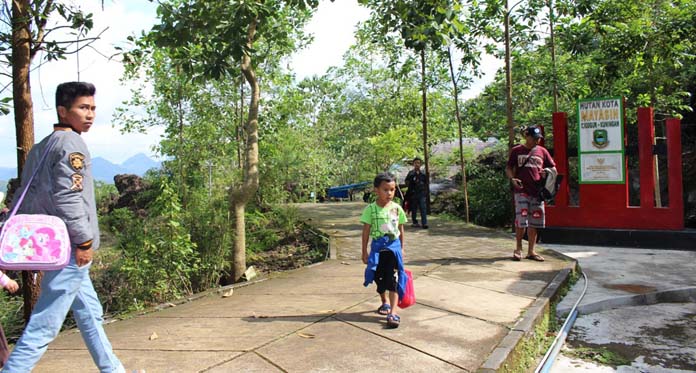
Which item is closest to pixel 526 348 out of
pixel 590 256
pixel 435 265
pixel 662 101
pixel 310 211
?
pixel 435 265

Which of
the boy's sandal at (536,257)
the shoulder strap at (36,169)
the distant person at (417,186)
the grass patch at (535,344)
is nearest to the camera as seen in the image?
the shoulder strap at (36,169)

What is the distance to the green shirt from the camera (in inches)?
180

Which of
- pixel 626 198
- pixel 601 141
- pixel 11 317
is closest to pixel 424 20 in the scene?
pixel 11 317

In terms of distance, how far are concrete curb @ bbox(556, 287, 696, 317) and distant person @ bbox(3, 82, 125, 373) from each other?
462 cm

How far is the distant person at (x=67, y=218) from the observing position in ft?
9.09

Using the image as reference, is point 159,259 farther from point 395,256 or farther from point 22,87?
point 395,256

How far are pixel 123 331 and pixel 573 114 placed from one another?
12.9 m

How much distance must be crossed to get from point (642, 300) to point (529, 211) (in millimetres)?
1924

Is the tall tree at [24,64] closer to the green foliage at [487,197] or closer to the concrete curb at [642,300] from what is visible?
the concrete curb at [642,300]

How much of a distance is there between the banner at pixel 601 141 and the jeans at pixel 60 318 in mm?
9690

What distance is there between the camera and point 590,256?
351 inches

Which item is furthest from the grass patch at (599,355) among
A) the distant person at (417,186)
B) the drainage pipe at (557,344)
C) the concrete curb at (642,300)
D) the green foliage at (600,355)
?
the distant person at (417,186)

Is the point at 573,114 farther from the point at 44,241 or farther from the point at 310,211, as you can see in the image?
the point at 44,241

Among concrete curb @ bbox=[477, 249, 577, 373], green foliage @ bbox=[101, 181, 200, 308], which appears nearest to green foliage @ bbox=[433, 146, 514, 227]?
concrete curb @ bbox=[477, 249, 577, 373]
